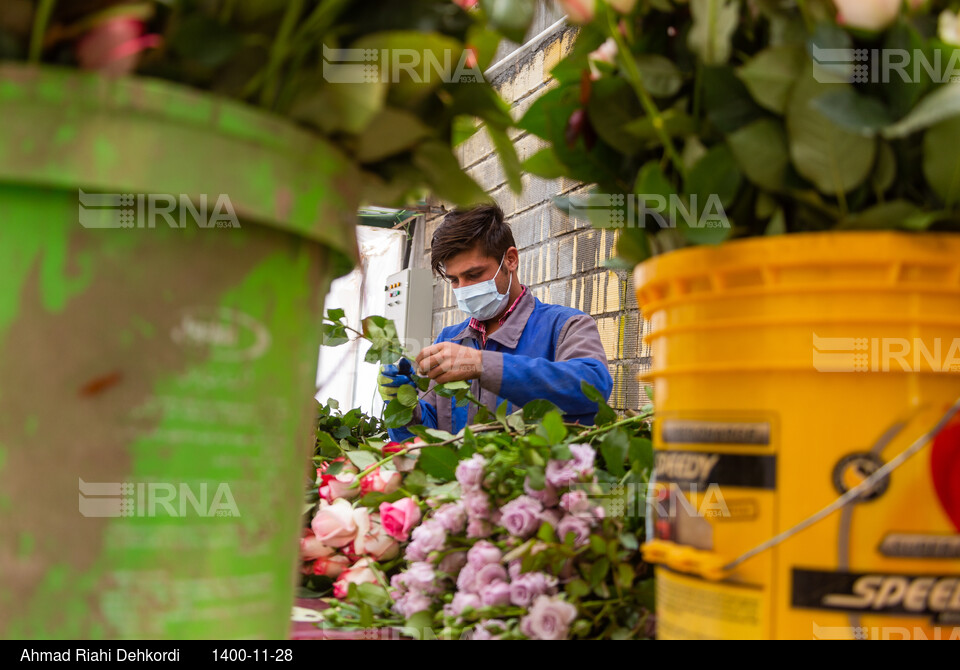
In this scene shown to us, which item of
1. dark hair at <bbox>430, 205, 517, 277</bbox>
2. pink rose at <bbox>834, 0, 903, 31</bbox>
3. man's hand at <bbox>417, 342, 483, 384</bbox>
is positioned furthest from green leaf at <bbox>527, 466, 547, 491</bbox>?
dark hair at <bbox>430, 205, 517, 277</bbox>

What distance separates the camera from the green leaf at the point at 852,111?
1.53 ft

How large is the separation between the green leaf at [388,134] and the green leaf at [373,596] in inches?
17.0

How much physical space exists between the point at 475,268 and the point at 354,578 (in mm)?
1524

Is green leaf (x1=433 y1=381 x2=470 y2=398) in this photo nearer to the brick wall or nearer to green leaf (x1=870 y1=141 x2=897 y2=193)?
the brick wall

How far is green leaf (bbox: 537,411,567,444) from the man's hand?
0.79 m

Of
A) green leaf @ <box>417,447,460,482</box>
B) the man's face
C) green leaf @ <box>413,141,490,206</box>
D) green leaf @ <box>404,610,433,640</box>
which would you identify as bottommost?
green leaf @ <box>404,610,433,640</box>

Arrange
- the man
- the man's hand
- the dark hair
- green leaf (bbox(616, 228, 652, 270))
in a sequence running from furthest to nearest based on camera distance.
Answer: the dark hair → the man → the man's hand → green leaf (bbox(616, 228, 652, 270))

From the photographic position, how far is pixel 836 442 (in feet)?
1.52

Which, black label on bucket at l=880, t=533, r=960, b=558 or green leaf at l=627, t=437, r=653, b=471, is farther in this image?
green leaf at l=627, t=437, r=653, b=471

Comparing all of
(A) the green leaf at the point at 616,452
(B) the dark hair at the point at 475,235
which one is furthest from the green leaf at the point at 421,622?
(B) the dark hair at the point at 475,235

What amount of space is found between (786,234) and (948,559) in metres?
0.22

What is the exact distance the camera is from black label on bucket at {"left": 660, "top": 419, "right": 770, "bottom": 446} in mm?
480

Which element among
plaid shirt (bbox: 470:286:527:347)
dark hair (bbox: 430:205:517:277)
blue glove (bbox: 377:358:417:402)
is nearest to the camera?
blue glove (bbox: 377:358:417:402)

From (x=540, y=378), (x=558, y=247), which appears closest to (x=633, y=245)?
(x=540, y=378)
